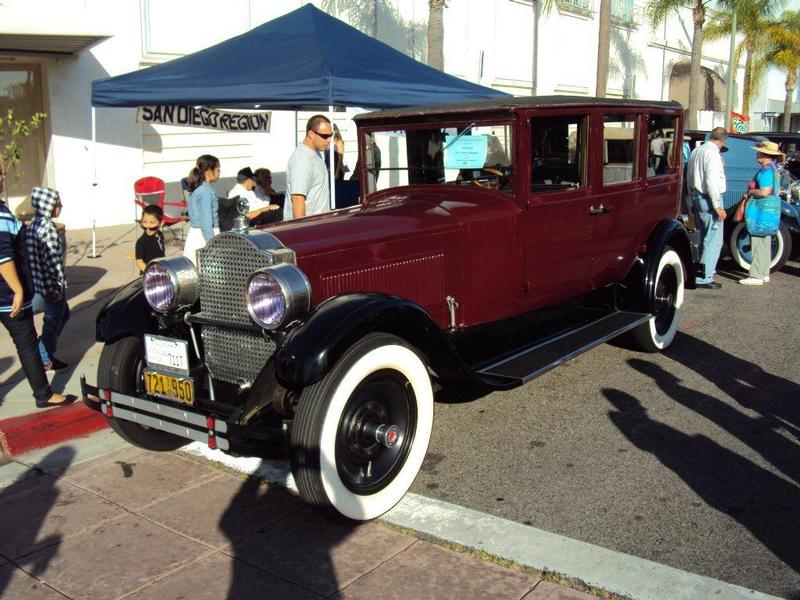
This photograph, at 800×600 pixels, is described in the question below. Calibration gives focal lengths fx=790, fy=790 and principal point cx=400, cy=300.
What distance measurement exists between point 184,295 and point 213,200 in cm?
333

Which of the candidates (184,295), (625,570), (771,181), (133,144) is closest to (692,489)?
(625,570)

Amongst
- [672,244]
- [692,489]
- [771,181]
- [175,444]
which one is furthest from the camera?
[771,181]

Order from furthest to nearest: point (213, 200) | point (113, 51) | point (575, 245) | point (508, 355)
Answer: point (113, 51) < point (213, 200) < point (575, 245) < point (508, 355)

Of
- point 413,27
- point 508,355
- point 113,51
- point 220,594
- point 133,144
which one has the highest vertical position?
point 413,27

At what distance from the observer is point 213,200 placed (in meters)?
7.14

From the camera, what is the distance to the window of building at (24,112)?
11406mm

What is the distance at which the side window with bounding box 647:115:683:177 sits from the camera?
19.7 ft

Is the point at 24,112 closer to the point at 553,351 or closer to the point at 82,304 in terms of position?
the point at 82,304

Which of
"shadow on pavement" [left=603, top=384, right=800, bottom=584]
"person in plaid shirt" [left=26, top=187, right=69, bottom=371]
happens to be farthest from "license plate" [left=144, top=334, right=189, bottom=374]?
"shadow on pavement" [left=603, top=384, right=800, bottom=584]

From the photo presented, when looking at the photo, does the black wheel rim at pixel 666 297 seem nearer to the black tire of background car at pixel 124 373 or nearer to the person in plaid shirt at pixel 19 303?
the black tire of background car at pixel 124 373

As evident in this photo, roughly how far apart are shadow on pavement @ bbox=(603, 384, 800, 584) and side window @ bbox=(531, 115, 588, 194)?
4.92ft

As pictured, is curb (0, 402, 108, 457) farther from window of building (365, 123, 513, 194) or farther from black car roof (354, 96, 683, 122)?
black car roof (354, 96, 683, 122)

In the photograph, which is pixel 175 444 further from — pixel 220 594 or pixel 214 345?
pixel 220 594

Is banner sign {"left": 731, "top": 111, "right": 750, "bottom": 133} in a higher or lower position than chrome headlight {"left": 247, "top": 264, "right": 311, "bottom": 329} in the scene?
higher
